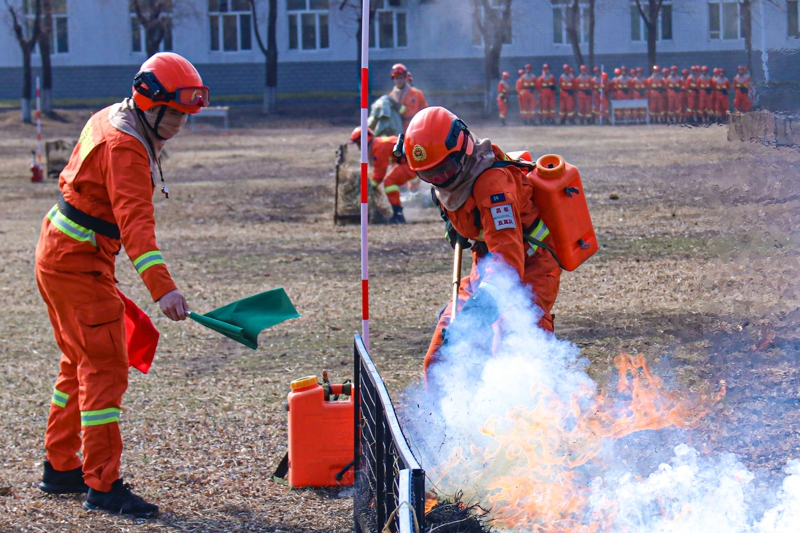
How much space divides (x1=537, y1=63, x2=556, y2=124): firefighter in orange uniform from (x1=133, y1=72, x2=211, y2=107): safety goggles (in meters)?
29.2

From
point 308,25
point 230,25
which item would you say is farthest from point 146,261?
point 230,25

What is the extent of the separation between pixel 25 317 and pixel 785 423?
274 inches

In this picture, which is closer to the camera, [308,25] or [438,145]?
[438,145]

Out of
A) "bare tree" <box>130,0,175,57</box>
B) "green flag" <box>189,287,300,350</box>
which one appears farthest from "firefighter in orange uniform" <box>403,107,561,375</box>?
"bare tree" <box>130,0,175,57</box>

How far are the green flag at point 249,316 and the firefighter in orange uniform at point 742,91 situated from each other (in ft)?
8.75

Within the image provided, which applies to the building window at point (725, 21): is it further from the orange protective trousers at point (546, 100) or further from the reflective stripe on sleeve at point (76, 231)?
the orange protective trousers at point (546, 100)

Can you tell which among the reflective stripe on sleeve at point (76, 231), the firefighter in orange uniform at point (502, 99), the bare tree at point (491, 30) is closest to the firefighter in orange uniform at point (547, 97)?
Answer: the firefighter in orange uniform at point (502, 99)

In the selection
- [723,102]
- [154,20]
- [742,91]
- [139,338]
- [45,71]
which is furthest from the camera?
[154,20]

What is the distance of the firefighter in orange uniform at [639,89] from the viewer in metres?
23.5

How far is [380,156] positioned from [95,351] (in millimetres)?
8984

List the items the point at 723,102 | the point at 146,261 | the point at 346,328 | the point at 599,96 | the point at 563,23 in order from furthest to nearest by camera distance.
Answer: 1. the point at 599,96
2. the point at 563,23
3. the point at 346,328
4. the point at 723,102
5. the point at 146,261

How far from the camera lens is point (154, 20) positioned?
128ft

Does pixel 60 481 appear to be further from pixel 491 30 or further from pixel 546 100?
pixel 546 100

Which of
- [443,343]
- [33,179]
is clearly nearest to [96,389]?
[443,343]
